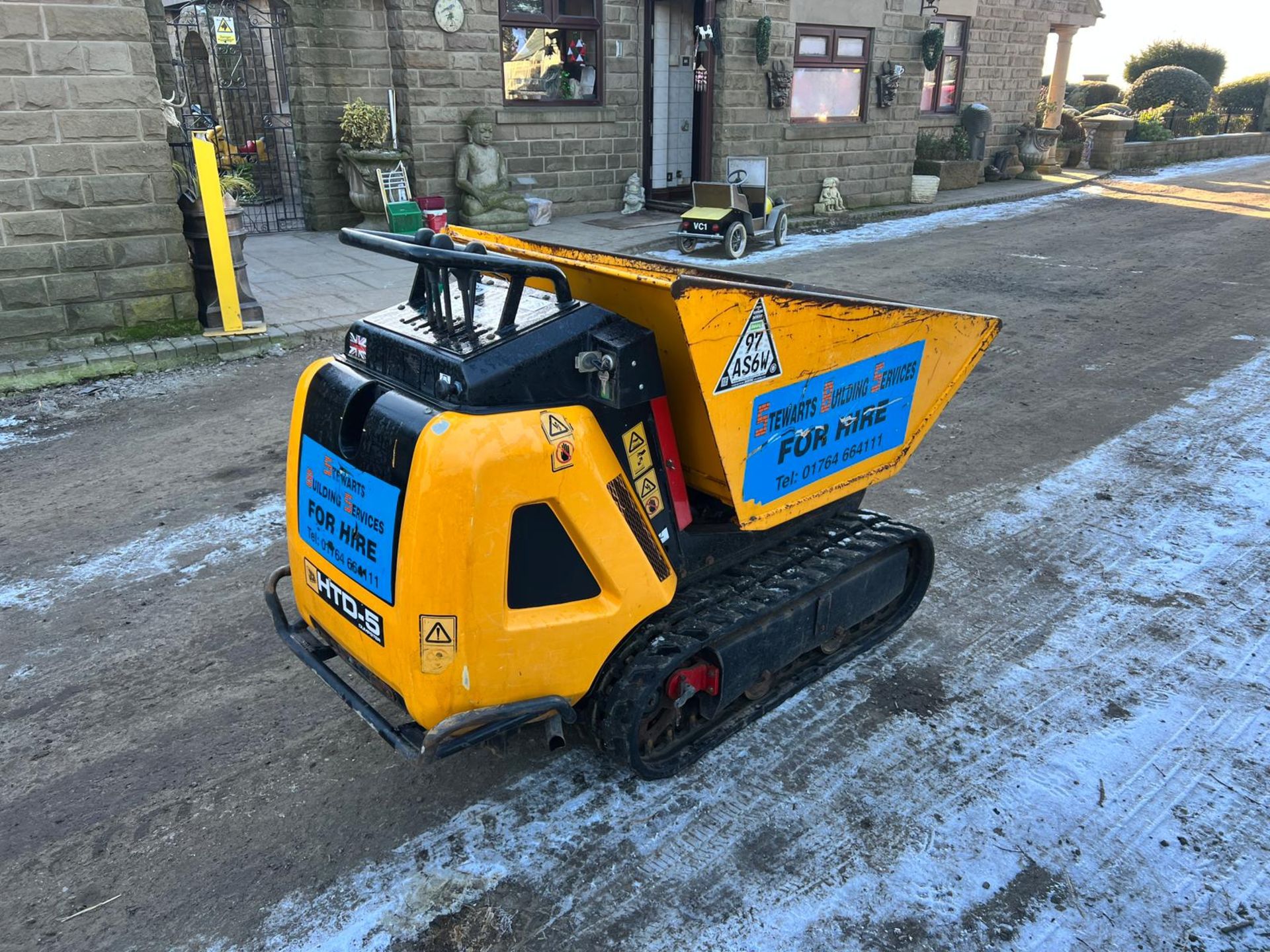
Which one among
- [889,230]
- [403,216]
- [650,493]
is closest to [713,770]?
[650,493]

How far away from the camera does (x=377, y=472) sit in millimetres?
2682

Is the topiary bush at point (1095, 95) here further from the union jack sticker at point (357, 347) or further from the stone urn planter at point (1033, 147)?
the union jack sticker at point (357, 347)

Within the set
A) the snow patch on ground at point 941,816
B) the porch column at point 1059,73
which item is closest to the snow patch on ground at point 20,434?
the snow patch on ground at point 941,816

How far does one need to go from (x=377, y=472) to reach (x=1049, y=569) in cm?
360

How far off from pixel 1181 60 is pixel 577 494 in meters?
35.9

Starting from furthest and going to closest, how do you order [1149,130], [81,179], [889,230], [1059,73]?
[1149,130] < [1059,73] < [889,230] < [81,179]

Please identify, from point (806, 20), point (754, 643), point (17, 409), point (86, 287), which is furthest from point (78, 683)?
point (806, 20)

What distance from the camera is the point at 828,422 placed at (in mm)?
3529

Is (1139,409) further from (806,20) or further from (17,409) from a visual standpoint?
(806,20)

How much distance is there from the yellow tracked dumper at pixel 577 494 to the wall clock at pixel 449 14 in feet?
33.3

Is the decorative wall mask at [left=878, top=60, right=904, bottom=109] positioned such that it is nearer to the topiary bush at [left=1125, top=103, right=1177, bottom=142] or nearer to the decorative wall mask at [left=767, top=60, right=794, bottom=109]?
the decorative wall mask at [left=767, top=60, right=794, bottom=109]

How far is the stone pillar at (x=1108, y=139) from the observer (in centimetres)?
2161

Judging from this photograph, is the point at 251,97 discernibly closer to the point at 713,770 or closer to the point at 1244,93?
the point at 713,770

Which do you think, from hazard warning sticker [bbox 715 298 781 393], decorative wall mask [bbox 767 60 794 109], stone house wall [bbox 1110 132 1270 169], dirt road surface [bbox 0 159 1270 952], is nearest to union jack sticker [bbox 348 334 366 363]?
hazard warning sticker [bbox 715 298 781 393]
